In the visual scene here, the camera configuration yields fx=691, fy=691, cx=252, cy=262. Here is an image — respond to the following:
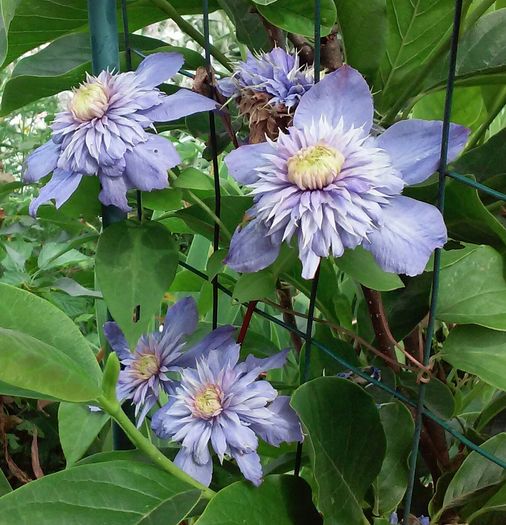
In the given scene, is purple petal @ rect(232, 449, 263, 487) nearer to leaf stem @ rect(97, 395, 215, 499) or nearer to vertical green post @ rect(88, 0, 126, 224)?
leaf stem @ rect(97, 395, 215, 499)

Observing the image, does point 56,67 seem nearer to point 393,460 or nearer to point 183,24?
point 183,24

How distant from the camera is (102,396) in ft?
1.35

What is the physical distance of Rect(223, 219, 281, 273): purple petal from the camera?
39 cm

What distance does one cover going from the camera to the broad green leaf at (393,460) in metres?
0.50

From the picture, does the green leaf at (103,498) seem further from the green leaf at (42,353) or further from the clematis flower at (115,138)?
the clematis flower at (115,138)

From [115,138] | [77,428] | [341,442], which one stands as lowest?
[77,428]

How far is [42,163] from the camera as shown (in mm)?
450

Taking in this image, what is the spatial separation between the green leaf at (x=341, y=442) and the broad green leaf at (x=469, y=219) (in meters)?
0.13

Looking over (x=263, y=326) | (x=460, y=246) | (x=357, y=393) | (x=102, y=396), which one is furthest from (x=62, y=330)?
(x=263, y=326)

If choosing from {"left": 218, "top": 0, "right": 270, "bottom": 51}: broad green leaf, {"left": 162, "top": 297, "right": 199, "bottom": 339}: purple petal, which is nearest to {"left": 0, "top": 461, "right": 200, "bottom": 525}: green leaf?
{"left": 162, "top": 297, "right": 199, "bottom": 339}: purple petal

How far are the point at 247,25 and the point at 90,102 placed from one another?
154mm

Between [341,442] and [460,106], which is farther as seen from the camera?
[460,106]

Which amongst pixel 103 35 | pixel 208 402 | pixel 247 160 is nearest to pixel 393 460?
pixel 208 402

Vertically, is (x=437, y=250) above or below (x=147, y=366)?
above
